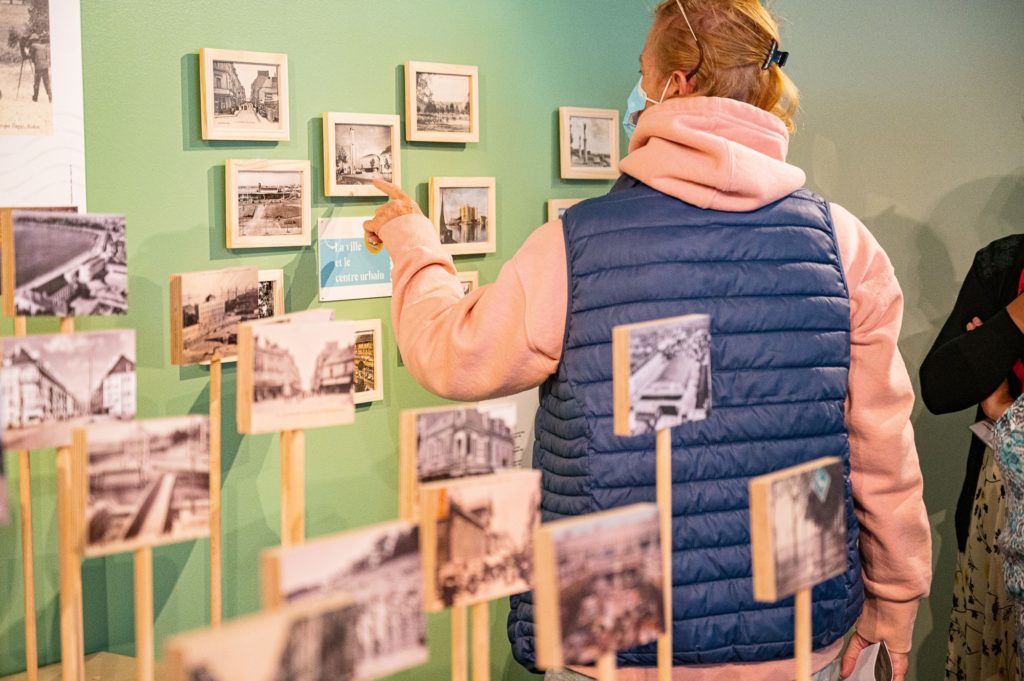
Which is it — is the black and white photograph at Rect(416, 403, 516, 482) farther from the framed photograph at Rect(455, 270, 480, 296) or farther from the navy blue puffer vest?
the framed photograph at Rect(455, 270, 480, 296)

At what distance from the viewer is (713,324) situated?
1.38m

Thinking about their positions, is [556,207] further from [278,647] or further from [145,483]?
[278,647]

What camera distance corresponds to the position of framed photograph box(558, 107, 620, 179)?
244 cm

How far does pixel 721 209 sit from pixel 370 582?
0.72m

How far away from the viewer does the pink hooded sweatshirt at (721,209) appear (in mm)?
1392

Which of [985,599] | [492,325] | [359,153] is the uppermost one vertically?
[359,153]

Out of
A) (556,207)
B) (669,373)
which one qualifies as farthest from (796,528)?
(556,207)

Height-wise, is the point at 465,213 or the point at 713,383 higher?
the point at 465,213

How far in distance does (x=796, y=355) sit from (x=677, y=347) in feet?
1.21

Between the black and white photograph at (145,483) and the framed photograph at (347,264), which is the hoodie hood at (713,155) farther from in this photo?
the framed photograph at (347,264)

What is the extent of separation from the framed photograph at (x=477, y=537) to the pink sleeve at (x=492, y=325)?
1.21 feet

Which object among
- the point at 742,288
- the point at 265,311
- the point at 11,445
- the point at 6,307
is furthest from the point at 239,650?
the point at 265,311

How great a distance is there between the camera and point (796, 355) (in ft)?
4.67

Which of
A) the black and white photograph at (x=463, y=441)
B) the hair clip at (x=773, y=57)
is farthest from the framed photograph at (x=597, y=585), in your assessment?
the hair clip at (x=773, y=57)
